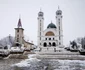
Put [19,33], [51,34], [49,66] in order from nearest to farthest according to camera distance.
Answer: [49,66]
[19,33]
[51,34]

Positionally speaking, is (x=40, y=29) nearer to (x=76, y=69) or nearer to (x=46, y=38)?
(x=46, y=38)

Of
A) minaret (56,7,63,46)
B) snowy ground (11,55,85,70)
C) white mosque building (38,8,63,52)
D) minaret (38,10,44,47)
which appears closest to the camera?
snowy ground (11,55,85,70)

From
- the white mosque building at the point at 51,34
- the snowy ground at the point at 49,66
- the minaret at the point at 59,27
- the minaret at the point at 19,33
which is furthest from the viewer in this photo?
the white mosque building at the point at 51,34

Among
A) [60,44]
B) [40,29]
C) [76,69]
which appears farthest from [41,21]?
[76,69]

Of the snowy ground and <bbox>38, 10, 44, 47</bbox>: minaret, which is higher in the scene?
<bbox>38, 10, 44, 47</bbox>: minaret

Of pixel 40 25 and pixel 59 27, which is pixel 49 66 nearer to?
pixel 59 27

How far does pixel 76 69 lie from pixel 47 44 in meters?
59.3

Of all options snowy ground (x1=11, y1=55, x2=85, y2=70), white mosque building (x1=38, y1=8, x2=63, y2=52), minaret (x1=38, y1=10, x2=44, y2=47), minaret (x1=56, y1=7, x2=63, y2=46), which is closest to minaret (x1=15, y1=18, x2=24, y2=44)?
white mosque building (x1=38, y1=8, x2=63, y2=52)

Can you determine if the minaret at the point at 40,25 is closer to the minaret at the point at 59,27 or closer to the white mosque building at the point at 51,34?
the white mosque building at the point at 51,34

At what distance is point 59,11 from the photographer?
71.4 meters

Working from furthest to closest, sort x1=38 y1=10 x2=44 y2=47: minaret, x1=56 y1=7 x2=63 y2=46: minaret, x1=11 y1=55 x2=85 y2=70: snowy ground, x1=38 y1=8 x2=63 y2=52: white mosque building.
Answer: x1=38 y1=10 x2=44 y2=47: minaret, x1=38 y1=8 x2=63 y2=52: white mosque building, x1=56 y1=7 x2=63 y2=46: minaret, x1=11 y1=55 x2=85 y2=70: snowy ground

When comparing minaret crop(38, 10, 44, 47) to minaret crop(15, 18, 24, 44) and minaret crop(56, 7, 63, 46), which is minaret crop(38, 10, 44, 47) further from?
minaret crop(15, 18, 24, 44)

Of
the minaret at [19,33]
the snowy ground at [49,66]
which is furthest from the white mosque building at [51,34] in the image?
the snowy ground at [49,66]

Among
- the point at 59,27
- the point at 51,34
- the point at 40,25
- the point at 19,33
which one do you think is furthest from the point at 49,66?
the point at 40,25
